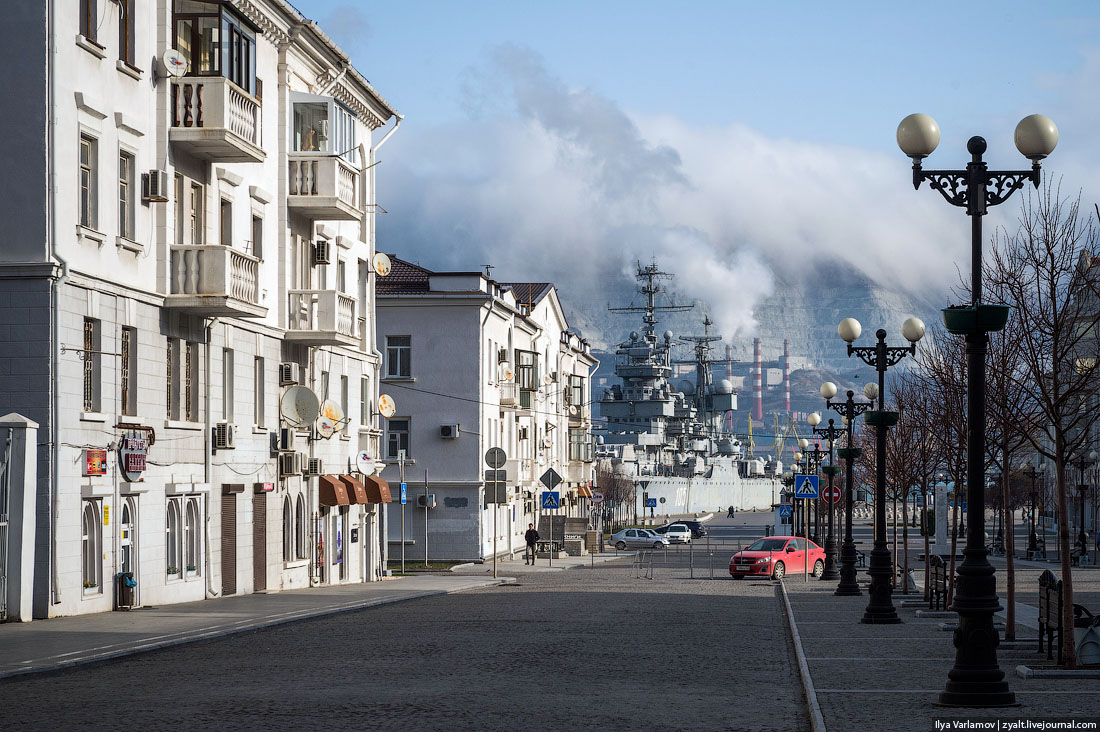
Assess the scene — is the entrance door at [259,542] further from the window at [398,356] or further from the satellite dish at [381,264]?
the window at [398,356]

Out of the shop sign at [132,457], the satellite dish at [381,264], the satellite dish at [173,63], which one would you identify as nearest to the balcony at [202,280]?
the shop sign at [132,457]

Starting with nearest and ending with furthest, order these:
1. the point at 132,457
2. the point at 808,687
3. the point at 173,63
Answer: the point at 808,687, the point at 132,457, the point at 173,63

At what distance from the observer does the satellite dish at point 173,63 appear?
83.7 feet

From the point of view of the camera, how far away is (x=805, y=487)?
4131 cm

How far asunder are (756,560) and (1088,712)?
3124 centimetres

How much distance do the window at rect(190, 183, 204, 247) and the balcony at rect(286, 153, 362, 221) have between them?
5439 mm

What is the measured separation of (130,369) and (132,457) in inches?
64.2

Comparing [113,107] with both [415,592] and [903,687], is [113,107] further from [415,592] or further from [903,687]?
[903,687]

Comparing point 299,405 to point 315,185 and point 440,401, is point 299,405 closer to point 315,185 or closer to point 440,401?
point 315,185

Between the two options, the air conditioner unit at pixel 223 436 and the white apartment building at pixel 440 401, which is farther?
the white apartment building at pixel 440 401

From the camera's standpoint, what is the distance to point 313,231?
3541 centimetres

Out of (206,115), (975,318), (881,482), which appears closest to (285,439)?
(206,115)

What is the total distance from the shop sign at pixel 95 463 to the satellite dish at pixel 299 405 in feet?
29.5

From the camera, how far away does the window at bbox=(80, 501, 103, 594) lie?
908 inches
